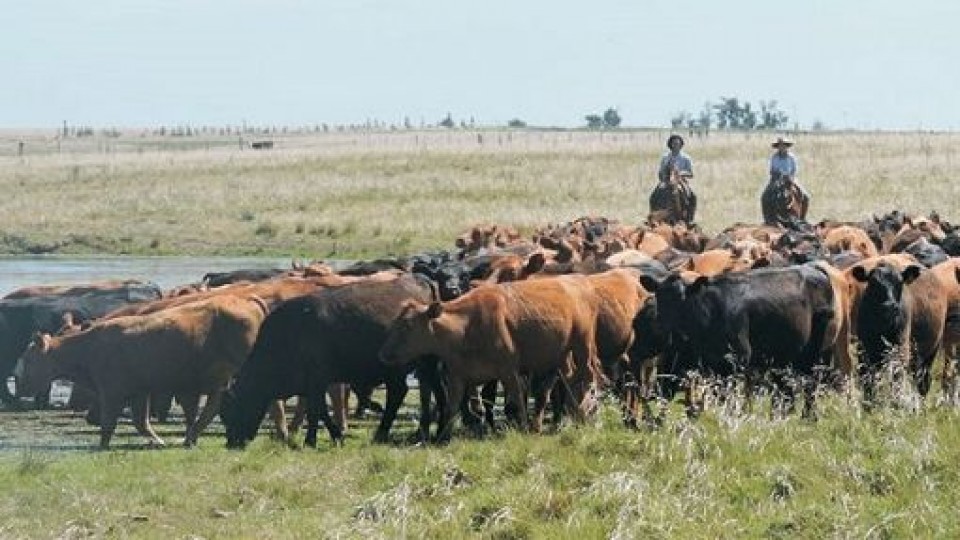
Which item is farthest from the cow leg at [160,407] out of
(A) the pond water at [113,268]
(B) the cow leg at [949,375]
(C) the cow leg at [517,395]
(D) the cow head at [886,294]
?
(A) the pond water at [113,268]

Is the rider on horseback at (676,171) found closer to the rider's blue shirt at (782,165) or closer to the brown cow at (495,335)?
the rider's blue shirt at (782,165)

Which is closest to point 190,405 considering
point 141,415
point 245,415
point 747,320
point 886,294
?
point 141,415

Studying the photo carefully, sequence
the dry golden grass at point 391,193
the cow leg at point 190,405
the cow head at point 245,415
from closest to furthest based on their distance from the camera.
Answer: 1. the cow head at point 245,415
2. the cow leg at point 190,405
3. the dry golden grass at point 391,193

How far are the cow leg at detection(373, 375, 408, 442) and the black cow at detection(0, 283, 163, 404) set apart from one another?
723 centimetres

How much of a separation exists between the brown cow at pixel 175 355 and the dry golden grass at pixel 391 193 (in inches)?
973

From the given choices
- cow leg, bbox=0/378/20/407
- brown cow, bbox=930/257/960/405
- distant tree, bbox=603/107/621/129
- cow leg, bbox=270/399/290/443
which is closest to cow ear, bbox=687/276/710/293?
brown cow, bbox=930/257/960/405

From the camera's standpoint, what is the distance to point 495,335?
1441 centimetres

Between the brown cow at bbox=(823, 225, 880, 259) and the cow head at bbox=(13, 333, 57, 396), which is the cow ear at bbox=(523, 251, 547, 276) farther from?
the cow head at bbox=(13, 333, 57, 396)

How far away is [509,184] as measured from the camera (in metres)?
59.0

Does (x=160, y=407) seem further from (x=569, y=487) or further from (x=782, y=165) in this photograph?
(x=782, y=165)

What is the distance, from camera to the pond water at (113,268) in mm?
34375

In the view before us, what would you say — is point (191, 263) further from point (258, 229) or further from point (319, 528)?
point (319, 528)

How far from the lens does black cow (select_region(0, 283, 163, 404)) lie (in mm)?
21938

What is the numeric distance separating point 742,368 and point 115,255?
3155 cm
